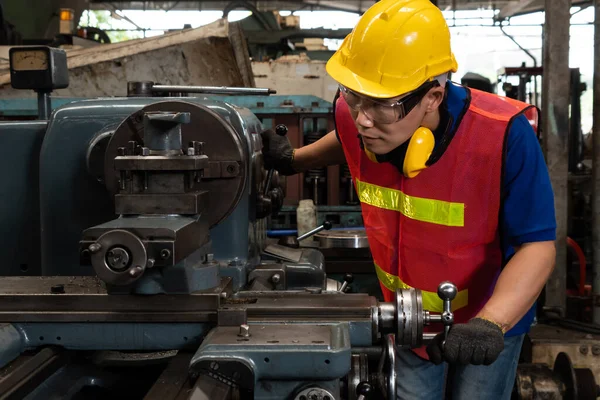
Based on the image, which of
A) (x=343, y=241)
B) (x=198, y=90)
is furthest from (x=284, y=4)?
(x=198, y=90)

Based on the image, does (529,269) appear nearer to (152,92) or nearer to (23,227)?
(152,92)

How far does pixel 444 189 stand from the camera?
140 cm

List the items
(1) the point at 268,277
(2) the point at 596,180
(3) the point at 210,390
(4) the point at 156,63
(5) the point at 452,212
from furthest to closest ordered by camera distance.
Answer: (4) the point at 156,63 → (2) the point at 596,180 → (1) the point at 268,277 → (5) the point at 452,212 → (3) the point at 210,390

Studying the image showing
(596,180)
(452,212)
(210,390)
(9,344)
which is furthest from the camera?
(596,180)

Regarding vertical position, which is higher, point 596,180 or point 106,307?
point 596,180

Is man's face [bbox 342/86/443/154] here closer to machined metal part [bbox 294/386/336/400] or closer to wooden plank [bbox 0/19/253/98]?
machined metal part [bbox 294/386/336/400]

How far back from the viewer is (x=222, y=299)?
1.15m

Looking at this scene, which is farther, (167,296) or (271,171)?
(271,171)

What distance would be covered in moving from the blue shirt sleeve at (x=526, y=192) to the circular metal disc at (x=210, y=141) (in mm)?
539

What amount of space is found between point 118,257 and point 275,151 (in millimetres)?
779

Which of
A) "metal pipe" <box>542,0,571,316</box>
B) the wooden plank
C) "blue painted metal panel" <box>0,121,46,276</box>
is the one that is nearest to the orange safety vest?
"blue painted metal panel" <box>0,121,46,276</box>

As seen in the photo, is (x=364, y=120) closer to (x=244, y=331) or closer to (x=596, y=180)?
(x=244, y=331)

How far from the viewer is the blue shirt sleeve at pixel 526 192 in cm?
129

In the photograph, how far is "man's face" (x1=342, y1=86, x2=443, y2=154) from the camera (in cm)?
127
